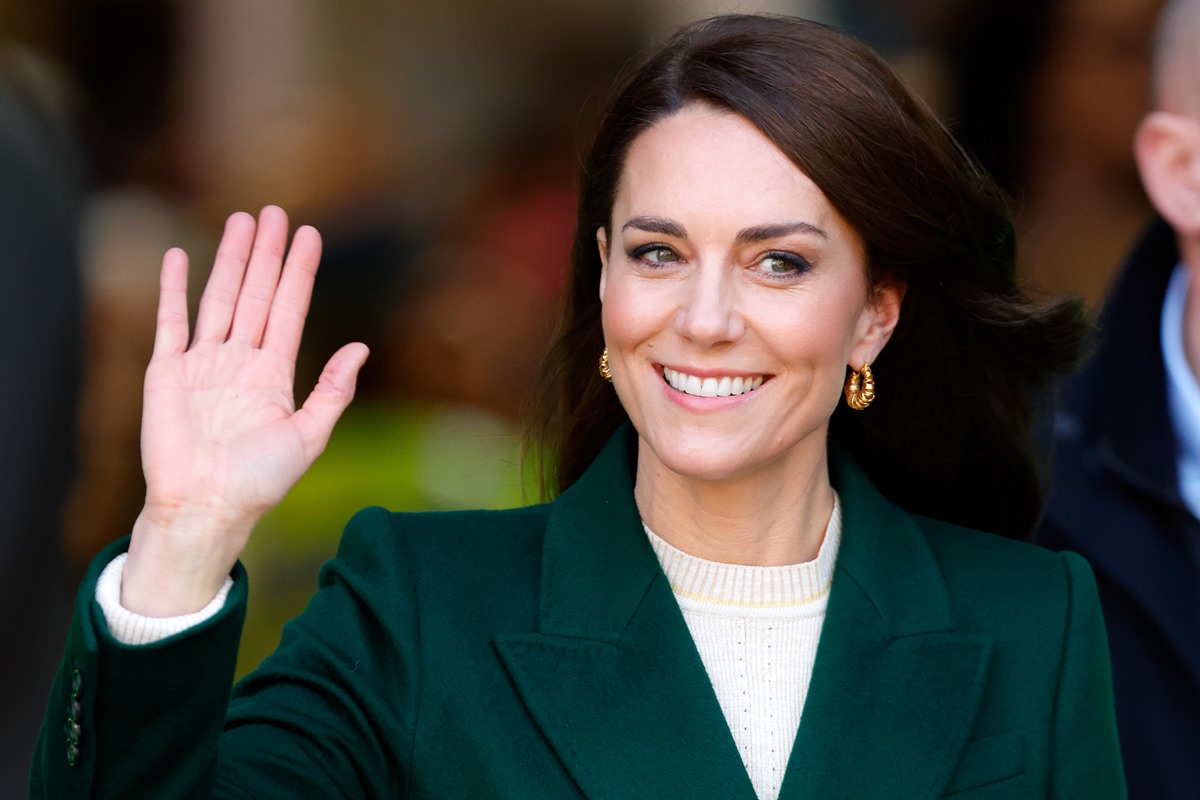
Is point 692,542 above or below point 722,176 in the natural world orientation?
below

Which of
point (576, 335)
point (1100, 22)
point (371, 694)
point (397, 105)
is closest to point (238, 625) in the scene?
point (371, 694)

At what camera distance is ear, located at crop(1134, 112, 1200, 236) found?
365 centimetres

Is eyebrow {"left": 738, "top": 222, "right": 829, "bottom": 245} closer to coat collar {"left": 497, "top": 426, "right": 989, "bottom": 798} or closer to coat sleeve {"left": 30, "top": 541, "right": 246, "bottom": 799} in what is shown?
coat collar {"left": 497, "top": 426, "right": 989, "bottom": 798}

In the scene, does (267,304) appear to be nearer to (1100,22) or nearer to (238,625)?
(238,625)

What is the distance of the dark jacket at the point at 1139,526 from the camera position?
3.36 m

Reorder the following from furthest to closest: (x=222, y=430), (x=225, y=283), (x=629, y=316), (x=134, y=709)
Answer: (x=629, y=316) → (x=225, y=283) → (x=222, y=430) → (x=134, y=709)

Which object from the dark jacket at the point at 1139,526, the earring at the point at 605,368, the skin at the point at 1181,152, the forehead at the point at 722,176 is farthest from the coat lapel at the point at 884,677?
the skin at the point at 1181,152

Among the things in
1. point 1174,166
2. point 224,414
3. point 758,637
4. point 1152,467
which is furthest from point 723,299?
point 1174,166

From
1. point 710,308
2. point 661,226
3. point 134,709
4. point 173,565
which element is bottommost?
point 134,709

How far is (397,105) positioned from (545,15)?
495 millimetres

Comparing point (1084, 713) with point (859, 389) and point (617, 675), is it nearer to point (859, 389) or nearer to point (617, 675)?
point (859, 389)

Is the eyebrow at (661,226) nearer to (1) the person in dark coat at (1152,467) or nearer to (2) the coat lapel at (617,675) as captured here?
(2) the coat lapel at (617,675)

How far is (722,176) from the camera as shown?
240 cm

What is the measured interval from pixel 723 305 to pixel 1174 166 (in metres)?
1.83
